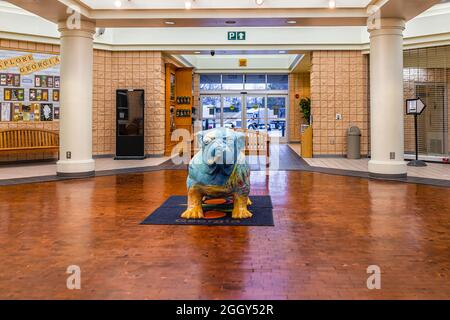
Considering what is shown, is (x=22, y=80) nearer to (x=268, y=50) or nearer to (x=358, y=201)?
(x=268, y=50)

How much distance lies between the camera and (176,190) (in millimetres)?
6137

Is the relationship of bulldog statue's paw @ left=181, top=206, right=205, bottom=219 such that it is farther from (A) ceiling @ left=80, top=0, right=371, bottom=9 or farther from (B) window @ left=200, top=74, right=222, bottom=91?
(B) window @ left=200, top=74, right=222, bottom=91

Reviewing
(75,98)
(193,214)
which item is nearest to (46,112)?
(75,98)

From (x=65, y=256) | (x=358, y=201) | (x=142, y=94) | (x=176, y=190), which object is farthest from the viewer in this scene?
(x=142, y=94)

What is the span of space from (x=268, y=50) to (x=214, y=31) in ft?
5.29

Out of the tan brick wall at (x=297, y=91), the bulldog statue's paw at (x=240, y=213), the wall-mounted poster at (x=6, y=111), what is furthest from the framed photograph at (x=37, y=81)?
the tan brick wall at (x=297, y=91)

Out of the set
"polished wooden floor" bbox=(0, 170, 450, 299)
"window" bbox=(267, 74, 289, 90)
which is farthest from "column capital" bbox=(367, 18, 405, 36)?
"window" bbox=(267, 74, 289, 90)

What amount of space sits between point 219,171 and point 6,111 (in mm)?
7382

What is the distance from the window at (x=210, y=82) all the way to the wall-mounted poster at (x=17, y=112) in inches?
346

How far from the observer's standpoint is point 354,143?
10828 millimetres

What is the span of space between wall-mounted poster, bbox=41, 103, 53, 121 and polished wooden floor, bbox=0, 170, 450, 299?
468 cm

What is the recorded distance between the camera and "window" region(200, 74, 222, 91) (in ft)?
56.1
